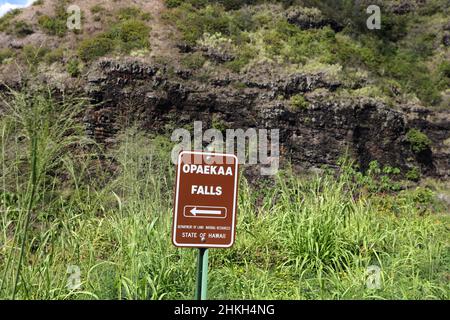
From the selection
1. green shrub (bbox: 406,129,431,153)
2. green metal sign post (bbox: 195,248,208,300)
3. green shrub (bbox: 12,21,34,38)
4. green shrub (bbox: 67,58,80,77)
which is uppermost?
green shrub (bbox: 12,21,34,38)

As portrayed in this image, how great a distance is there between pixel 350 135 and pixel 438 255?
20784 mm

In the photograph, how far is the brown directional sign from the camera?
275cm

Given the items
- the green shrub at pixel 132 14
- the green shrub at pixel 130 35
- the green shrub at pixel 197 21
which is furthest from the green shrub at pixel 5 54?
the green shrub at pixel 197 21

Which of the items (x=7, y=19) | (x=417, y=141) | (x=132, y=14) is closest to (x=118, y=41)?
(x=132, y=14)

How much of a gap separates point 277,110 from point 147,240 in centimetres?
2095

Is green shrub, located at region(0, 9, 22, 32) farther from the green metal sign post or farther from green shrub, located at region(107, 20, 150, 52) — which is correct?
the green metal sign post

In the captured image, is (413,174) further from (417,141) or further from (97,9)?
(97,9)

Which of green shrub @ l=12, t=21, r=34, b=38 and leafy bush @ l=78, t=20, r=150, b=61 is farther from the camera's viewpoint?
green shrub @ l=12, t=21, r=34, b=38

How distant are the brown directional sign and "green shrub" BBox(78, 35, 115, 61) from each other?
24441mm

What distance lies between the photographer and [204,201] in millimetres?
2791

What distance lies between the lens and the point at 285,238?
16.5 ft

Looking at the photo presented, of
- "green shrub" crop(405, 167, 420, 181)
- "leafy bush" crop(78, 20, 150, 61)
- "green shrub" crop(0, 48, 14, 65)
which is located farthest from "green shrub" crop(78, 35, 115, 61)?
"green shrub" crop(405, 167, 420, 181)

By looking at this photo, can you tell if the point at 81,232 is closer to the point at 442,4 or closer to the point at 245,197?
the point at 245,197

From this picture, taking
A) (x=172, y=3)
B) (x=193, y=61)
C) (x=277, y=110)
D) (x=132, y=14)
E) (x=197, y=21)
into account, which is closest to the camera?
A: (x=277, y=110)
